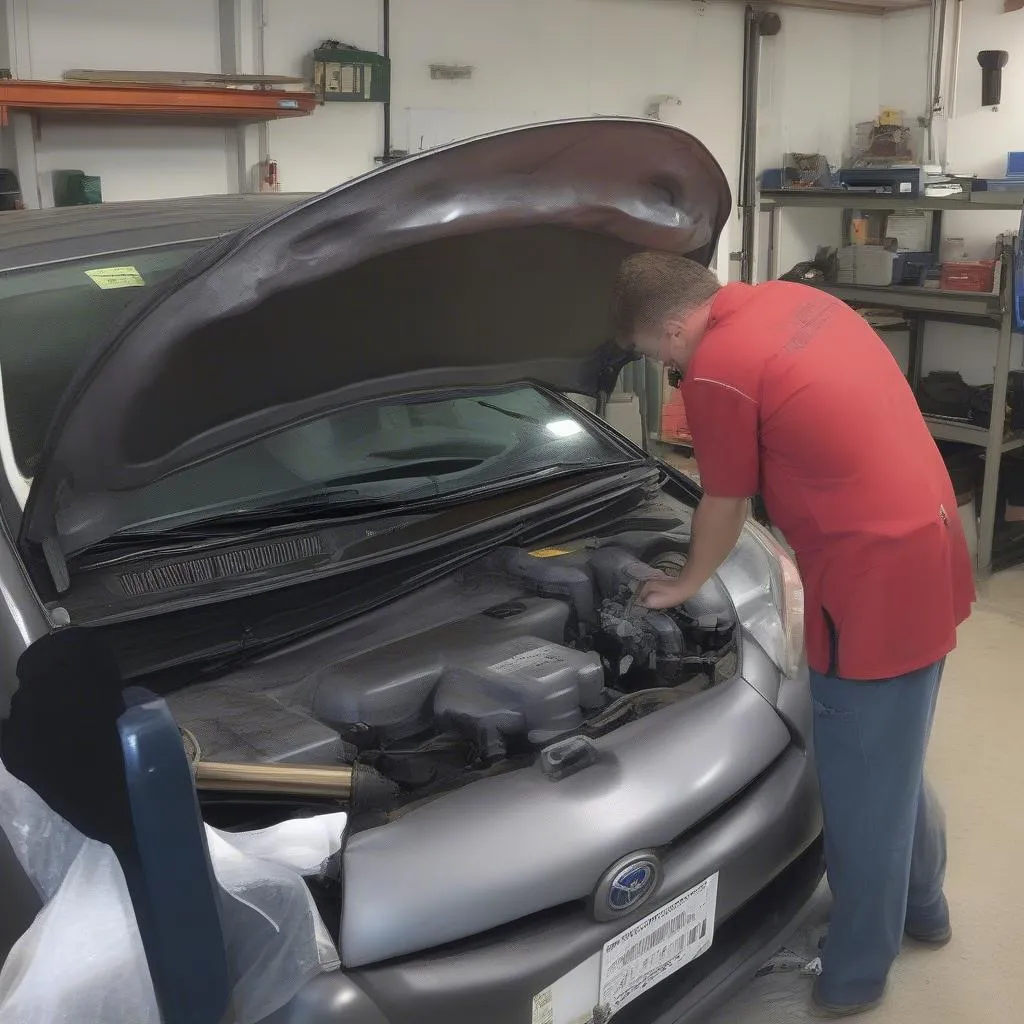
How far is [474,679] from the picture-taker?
1795mm

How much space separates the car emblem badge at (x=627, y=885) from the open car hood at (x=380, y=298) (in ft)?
2.92

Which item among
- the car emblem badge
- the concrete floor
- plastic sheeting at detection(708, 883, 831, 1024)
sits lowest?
the concrete floor

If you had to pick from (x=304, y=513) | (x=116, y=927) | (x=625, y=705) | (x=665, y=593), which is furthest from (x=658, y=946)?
(x=304, y=513)

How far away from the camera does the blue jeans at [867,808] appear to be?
184 centimetres

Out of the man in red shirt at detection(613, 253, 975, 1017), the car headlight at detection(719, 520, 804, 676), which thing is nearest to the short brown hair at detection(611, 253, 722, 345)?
the man in red shirt at detection(613, 253, 975, 1017)

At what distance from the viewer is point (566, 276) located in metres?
2.09

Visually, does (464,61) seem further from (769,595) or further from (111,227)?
(769,595)

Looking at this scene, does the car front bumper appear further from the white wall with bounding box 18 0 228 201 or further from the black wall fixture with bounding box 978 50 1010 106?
the black wall fixture with bounding box 978 50 1010 106

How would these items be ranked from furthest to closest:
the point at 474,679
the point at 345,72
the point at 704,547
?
the point at 345,72 < the point at 704,547 < the point at 474,679

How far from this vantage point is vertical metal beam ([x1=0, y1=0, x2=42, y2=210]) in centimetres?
389

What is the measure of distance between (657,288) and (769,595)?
63cm

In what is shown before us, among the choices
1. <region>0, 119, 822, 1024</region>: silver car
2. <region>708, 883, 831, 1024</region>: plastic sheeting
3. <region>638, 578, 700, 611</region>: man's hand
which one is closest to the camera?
<region>0, 119, 822, 1024</region>: silver car

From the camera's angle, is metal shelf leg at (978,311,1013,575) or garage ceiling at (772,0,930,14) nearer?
metal shelf leg at (978,311,1013,575)

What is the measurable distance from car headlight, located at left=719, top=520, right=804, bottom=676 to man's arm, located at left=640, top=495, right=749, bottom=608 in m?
0.15
